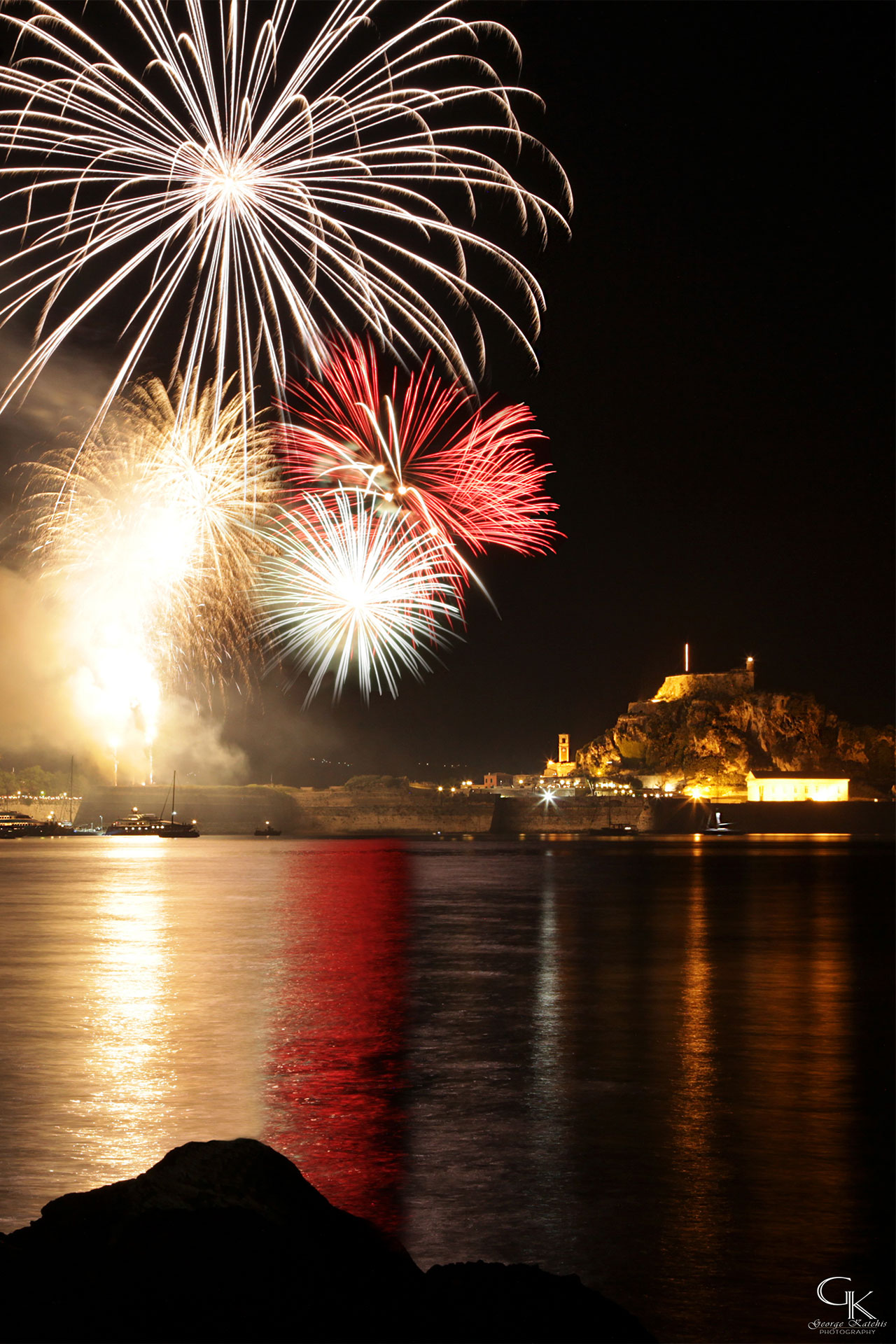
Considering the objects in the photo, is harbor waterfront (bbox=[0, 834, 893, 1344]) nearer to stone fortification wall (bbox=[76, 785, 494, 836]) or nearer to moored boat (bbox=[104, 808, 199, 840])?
moored boat (bbox=[104, 808, 199, 840])

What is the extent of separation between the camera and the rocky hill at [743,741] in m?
106

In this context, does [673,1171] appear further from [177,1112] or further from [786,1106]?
[177,1112]

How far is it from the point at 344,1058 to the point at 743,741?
101525mm

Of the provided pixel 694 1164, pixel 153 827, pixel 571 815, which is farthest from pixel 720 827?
pixel 694 1164

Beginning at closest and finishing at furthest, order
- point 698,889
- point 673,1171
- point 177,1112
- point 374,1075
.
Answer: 1. point 673,1171
2. point 177,1112
3. point 374,1075
4. point 698,889

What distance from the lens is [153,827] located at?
277ft

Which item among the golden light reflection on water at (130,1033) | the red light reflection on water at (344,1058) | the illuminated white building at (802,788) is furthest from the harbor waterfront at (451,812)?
the red light reflection on water at (344,1058)

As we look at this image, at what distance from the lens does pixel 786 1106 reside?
895 centimetres

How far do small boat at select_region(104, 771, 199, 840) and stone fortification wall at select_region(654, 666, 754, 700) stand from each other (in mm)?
51717

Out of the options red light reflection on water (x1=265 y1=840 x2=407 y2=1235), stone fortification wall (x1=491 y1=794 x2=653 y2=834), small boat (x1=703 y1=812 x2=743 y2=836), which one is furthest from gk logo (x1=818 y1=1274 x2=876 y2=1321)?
small boat (x1=703 y1=812 x2=743 y2=836)

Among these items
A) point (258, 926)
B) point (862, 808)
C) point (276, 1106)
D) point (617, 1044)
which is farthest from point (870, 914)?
point (862, 808)

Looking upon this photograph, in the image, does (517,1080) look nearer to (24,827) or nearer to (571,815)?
(24,827)

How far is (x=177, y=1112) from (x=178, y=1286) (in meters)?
4.77

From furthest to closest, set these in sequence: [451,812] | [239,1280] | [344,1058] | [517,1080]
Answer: [451,812], [344,1058], [517,1080], [239,1280]
